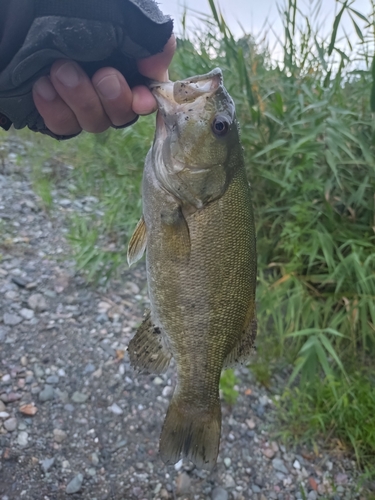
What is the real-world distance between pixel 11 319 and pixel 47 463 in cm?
120

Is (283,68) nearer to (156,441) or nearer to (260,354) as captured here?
(260,354)

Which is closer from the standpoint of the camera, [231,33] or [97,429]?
[97,429]

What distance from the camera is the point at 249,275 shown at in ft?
5.54

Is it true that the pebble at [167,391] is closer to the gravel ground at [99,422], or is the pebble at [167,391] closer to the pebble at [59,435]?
the gravel ground at [99,422]

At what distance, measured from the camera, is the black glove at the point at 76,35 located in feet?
4.43

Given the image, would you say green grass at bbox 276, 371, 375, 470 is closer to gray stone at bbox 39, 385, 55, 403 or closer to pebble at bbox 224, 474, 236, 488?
pebble at bbox 224, 474, 236, 488

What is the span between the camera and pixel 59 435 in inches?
98.8

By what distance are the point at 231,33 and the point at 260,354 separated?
7.88 ft

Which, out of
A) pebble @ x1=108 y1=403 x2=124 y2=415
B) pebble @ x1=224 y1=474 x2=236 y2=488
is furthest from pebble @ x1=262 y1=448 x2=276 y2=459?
pebble @ x1=108 y1=403 x2=124 y2=415

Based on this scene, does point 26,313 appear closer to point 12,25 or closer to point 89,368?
point 89,368

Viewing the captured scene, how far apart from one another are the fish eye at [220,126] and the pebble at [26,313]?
7.53ft

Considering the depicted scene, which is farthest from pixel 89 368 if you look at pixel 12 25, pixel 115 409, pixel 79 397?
pixel 12 25

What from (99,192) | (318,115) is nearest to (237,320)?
(318,115)

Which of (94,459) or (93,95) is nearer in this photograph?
(93,95)
